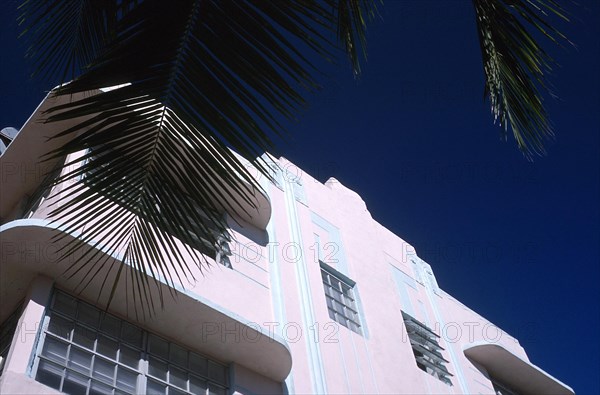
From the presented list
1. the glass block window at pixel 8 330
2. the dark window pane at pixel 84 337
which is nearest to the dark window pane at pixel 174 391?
the dark window pane at pixel 84 337

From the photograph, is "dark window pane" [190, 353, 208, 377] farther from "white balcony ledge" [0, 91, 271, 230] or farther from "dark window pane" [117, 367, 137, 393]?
"white balcony ledge" [0, 91, 271, 230]

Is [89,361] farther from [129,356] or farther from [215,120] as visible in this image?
→ [215,120]

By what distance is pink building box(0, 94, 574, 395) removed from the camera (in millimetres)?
6863

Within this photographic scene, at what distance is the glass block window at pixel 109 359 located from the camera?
6.46 meters

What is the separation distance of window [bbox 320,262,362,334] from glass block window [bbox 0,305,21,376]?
18.2 feet

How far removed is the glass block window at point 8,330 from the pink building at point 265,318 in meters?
0.04

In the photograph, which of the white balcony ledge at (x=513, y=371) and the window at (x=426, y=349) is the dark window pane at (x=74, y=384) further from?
the white balcony ledge at (x=513, y=371)

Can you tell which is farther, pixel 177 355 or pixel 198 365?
pixel 198 365

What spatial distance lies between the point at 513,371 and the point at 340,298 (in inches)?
245

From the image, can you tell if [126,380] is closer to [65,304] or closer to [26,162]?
[65,304]

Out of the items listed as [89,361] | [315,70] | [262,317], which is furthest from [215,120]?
[262,317]

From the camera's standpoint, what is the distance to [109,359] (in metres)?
7.02

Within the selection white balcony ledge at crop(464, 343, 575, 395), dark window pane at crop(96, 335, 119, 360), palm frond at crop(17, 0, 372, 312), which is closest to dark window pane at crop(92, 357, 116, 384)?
dark window pane at crop(96, 335, 119, 360)

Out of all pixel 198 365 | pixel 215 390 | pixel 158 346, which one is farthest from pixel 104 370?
pixel 215 390
